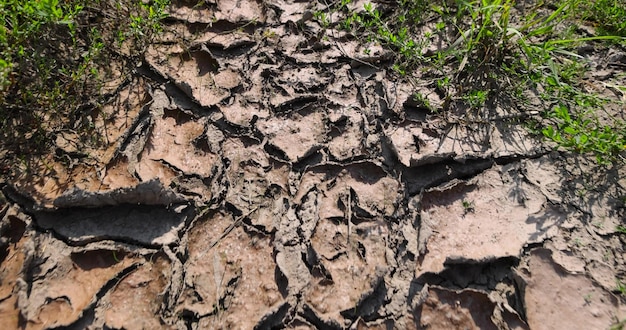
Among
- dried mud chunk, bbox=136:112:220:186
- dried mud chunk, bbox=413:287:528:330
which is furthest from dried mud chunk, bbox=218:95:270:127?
dried mud chunk, bbox=413:287:528:330

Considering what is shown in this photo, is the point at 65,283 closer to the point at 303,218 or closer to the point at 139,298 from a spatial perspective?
the point at 139,298

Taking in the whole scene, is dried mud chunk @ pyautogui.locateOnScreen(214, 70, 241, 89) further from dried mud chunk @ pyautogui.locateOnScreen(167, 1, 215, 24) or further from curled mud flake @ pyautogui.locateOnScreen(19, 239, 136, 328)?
curled mud flake @ pyautogui.locateOnScreen(19, 239, 136, 328)

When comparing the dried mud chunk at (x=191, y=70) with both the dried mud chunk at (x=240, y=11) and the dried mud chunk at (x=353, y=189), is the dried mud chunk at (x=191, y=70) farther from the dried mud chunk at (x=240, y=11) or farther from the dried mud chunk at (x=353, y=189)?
the dried mud chunk at (x=353, y=189)

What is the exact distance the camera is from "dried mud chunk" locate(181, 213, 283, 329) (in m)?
1.26

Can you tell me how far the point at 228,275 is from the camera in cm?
135

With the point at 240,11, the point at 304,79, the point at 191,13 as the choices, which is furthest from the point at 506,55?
the point at 191,13

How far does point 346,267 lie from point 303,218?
25cm

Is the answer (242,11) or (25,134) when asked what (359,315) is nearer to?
(25,134)

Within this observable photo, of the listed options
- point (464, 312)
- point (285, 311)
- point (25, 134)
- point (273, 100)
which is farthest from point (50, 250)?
point (464, 312)

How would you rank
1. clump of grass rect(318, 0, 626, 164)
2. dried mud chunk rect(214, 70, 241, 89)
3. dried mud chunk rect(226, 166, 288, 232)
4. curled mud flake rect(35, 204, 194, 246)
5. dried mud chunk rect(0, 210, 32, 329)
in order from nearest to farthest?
dried mud chunk rect(0, 210, 32, 329), curled mud flake rect(35, 204, 194, 246), dried mud chunk rect(226, 166, 288, 232), clump of grass rect(318, 0, 626, 164), dried mud chunk rect(214, 70, 241, 89)

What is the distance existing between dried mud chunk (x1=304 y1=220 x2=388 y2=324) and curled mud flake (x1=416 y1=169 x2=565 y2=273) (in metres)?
0.16

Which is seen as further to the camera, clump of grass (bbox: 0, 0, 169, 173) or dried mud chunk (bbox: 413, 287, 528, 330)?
clump of grass (bbox: 0, 0, 169, 173)

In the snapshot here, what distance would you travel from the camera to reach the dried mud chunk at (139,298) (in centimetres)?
121

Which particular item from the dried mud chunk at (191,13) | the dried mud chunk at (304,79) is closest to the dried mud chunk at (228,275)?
the dried mud chunk at (304,79)
